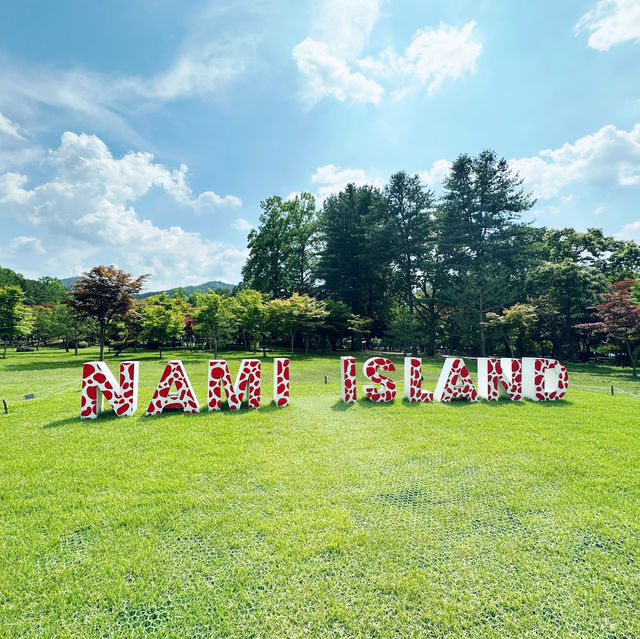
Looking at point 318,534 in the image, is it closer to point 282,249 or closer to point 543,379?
point 543,379

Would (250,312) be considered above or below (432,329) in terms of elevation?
above

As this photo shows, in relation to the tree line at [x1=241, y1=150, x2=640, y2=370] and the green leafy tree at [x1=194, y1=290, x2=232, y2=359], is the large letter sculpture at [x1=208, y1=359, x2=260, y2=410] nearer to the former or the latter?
the green leafy tree at [x1=194, y1=290, x2=232, y2=359]

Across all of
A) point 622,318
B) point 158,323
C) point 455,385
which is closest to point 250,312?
point 158,323

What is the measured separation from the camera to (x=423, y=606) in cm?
228

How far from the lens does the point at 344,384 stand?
27.7 feet

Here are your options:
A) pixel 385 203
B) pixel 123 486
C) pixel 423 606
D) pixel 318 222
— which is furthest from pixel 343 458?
pixel 318 222

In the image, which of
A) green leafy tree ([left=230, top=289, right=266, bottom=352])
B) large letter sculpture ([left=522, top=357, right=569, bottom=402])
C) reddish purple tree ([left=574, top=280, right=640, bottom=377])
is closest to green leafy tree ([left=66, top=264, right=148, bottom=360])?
green leafy tree ([left=230, top=289, right=266, bottom=352])

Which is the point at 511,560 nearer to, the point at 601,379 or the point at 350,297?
the point at 601,379

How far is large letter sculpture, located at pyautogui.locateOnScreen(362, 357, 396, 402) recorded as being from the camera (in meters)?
8.48

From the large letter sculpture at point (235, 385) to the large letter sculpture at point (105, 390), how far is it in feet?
5.47

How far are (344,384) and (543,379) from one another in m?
5.66

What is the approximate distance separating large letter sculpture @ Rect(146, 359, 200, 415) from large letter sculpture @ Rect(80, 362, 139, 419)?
0.51 meters

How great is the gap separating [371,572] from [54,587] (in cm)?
249

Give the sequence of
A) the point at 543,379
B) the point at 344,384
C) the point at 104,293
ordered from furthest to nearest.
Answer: the point at 104,293, the point at 543,379, the point at 344,384
